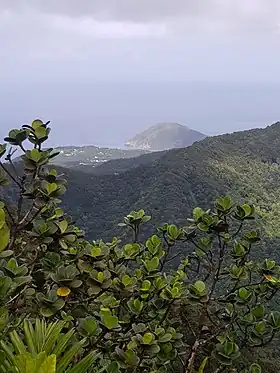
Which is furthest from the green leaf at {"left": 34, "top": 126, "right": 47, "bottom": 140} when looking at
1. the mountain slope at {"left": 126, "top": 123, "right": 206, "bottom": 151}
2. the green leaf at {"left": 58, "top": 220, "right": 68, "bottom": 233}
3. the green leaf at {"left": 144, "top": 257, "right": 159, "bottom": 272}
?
the mountain slope at {"left": 126, "top": 123, "right": 206, "bottom": 151}

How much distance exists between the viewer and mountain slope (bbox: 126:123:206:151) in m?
72.6

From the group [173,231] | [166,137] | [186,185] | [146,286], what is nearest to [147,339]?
[146,286]

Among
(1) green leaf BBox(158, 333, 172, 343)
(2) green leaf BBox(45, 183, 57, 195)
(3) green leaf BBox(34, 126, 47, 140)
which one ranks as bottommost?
(1) green leaf BBox(158, 333, 172, 343)

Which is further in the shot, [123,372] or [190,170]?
[190,170]

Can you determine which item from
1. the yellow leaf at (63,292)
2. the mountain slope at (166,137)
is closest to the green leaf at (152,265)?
the yellow leaf at (63,292)

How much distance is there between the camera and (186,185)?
2827cm

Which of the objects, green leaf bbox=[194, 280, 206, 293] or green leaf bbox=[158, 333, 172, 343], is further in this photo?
green leaf bbox=[194, 280, 206, 293]

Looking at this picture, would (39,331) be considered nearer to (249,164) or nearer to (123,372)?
(123,372)

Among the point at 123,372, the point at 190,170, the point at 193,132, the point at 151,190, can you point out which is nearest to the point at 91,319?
the point at 123,372

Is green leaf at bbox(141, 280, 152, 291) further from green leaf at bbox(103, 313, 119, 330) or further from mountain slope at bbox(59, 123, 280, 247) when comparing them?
mountain slope at bbox(59, 123, 280, 247)

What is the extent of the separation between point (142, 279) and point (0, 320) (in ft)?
2.58

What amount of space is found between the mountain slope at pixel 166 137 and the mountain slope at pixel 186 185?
112 feet

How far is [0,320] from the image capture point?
1.25 meters

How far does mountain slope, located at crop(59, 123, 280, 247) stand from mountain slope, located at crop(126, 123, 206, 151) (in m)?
34.0
